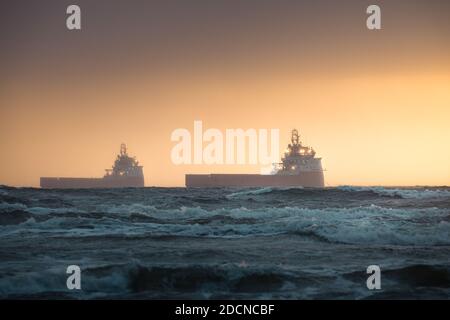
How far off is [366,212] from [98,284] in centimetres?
2238

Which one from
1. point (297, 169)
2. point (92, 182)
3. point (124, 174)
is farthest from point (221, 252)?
point (92, 182)

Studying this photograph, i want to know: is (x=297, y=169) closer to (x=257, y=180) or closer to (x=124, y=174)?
(x=257, y=180)

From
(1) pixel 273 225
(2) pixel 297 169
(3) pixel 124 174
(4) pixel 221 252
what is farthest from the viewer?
(3) pixel 124 174

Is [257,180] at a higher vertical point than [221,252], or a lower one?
lower

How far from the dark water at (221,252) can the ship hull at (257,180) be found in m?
106

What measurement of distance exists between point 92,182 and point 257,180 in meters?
50.6

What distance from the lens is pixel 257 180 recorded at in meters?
152

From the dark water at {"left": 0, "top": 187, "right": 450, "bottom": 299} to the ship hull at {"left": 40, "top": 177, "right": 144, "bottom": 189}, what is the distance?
414 ft

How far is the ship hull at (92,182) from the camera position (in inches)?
6358

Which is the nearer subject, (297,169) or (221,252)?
(221,252)

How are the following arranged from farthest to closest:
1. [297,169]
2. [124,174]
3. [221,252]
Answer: [124,174] < [297,169] < [221,252]
